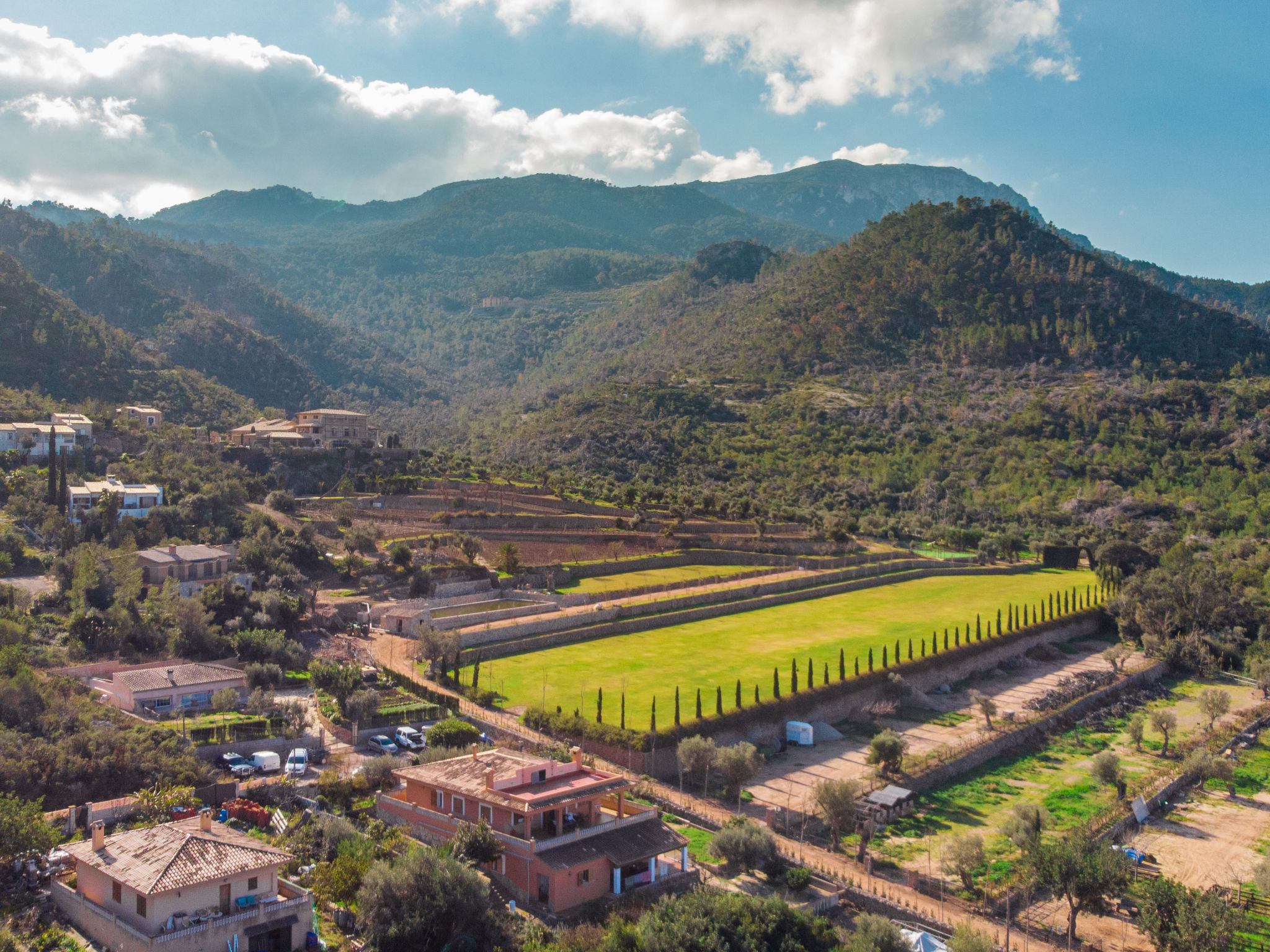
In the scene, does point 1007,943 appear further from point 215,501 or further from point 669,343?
point 669,343

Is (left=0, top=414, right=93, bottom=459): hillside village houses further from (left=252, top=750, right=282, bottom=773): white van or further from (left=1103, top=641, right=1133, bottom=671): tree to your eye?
(left=1103, top=641, right=1133, bottom=671): tree

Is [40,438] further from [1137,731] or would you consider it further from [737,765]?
[1137,731]

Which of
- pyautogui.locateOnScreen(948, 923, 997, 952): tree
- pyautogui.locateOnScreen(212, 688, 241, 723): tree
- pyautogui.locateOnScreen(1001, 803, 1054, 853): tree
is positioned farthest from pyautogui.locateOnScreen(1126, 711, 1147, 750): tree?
pyautogui.locateOnScreen(212, 688, 241, 723): tree

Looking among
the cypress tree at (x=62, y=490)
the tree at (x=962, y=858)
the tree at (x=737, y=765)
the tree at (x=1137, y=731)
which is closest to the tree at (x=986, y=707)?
the tree at (x=1137, y=731)

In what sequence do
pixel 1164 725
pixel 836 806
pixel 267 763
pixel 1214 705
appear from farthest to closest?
pixel 1214 705
pixel 1164 725
pixel 267 763
pixel 836 806

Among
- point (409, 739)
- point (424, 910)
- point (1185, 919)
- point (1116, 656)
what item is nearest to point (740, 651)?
point (409, 739)

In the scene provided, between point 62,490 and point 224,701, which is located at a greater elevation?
point 62,490

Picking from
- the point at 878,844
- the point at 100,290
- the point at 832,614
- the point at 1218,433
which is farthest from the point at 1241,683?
the point at 100,290

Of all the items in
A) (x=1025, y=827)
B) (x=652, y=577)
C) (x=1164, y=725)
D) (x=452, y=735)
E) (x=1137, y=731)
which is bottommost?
(x=1137, y=731)
